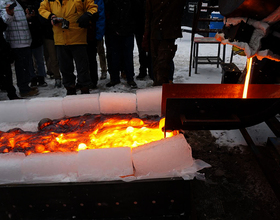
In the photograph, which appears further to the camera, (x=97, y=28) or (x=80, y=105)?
(x=97, y=28)

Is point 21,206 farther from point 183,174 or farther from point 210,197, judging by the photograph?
point 210,197

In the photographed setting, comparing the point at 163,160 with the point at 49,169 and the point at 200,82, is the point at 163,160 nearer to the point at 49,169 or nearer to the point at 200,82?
the point at 49,169

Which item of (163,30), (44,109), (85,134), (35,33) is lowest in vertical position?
(85,134)

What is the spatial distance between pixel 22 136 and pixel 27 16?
2844 mm

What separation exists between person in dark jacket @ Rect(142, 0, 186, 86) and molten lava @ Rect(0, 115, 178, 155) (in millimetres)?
1490

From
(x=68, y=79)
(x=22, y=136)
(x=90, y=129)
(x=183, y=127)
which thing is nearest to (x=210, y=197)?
(x=183, y=127)

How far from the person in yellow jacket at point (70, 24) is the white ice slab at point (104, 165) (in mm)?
2448

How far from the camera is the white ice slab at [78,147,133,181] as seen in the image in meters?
Answer: 1.60

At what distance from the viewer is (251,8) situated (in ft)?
4.41

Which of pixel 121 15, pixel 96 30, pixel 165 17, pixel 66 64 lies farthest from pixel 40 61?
pixel 165 17

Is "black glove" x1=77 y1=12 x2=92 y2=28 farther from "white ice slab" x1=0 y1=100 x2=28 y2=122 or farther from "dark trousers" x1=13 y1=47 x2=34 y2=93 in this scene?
"white ice slab" x1=0 y1=100 x2=28 y2=122

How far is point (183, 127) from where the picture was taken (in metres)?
1.66

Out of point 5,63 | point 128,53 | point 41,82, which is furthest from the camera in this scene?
point 41,82

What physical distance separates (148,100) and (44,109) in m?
1.10
